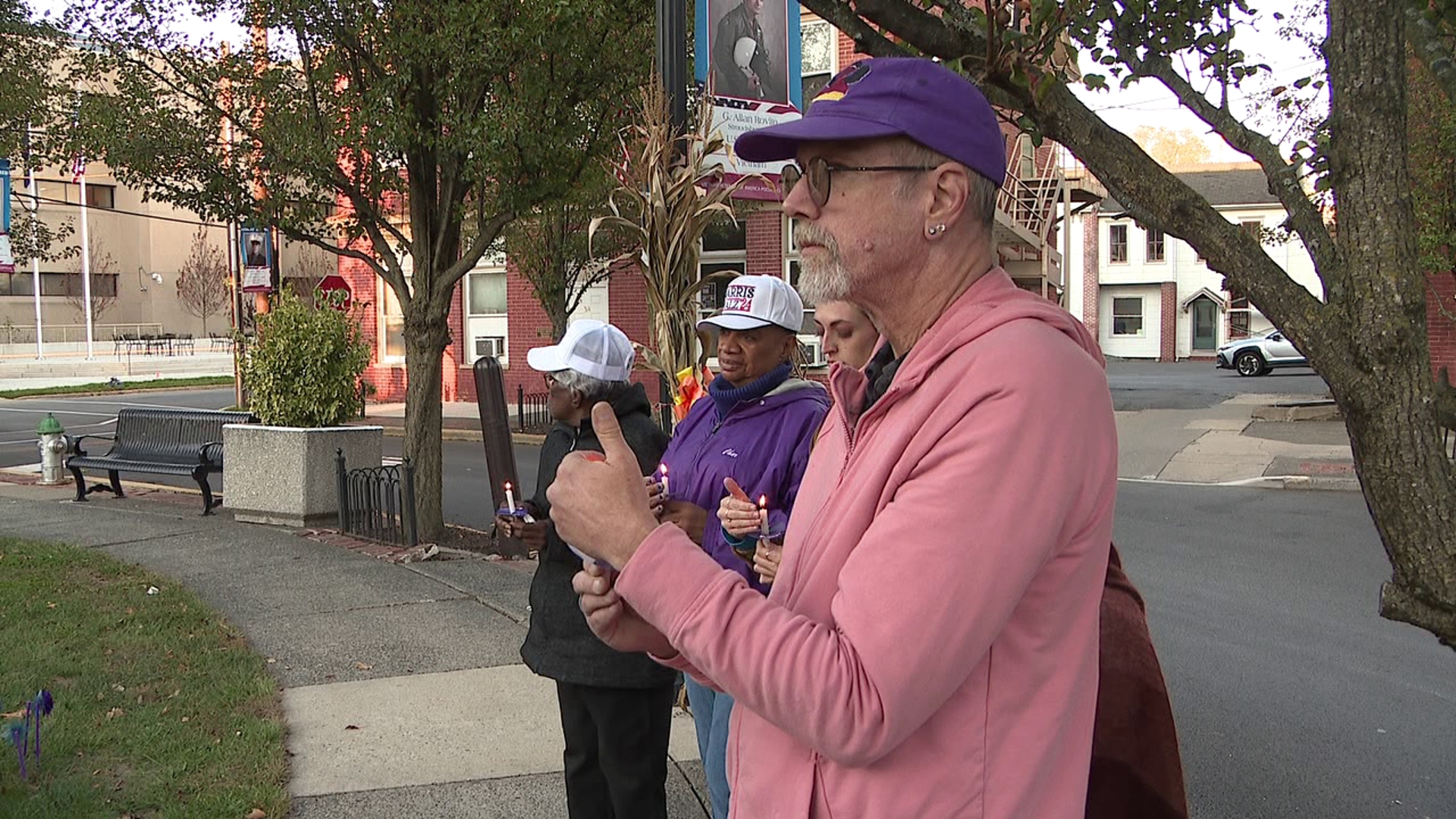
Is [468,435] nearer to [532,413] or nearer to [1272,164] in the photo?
[532,413]

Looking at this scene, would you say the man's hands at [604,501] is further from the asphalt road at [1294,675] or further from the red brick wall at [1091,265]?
the red brick wall at [1091,265]

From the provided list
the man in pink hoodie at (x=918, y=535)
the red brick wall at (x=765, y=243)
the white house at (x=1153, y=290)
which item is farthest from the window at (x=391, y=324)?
the white house at (x=1153, y=290)

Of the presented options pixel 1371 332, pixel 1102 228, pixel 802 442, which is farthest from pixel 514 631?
pixel 1102 228

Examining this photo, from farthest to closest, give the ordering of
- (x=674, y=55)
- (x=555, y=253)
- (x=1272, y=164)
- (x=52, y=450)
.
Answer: (x=555, y=253) < (x=52, y=450) < (x=674, y=55) < (x=1272, y=164)

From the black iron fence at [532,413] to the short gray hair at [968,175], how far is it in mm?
18290

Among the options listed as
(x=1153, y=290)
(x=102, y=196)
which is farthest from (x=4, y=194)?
(x=102, y=196)

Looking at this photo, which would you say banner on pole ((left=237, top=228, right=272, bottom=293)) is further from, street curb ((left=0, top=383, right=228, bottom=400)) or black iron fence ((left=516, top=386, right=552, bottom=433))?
street curb ((left=0, top=383, right=228, bottom=400))

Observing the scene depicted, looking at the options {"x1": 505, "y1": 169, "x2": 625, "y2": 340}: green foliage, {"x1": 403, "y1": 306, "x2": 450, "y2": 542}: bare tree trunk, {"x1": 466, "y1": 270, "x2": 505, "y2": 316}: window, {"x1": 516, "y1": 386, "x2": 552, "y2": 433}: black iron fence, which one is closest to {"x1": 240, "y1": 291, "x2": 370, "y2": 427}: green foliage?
{"x1": 403, "y1": 306, "x2": 450, "y2": 542}: bare tree trunk

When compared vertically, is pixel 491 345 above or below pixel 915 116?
below

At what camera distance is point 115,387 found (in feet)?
110

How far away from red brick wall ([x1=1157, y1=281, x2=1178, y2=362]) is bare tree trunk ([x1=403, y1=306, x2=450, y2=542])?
141 ft

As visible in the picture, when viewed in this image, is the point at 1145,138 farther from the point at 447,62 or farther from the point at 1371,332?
the point at 1371,332

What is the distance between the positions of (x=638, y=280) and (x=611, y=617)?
69.5ft

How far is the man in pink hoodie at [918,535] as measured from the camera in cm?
139
